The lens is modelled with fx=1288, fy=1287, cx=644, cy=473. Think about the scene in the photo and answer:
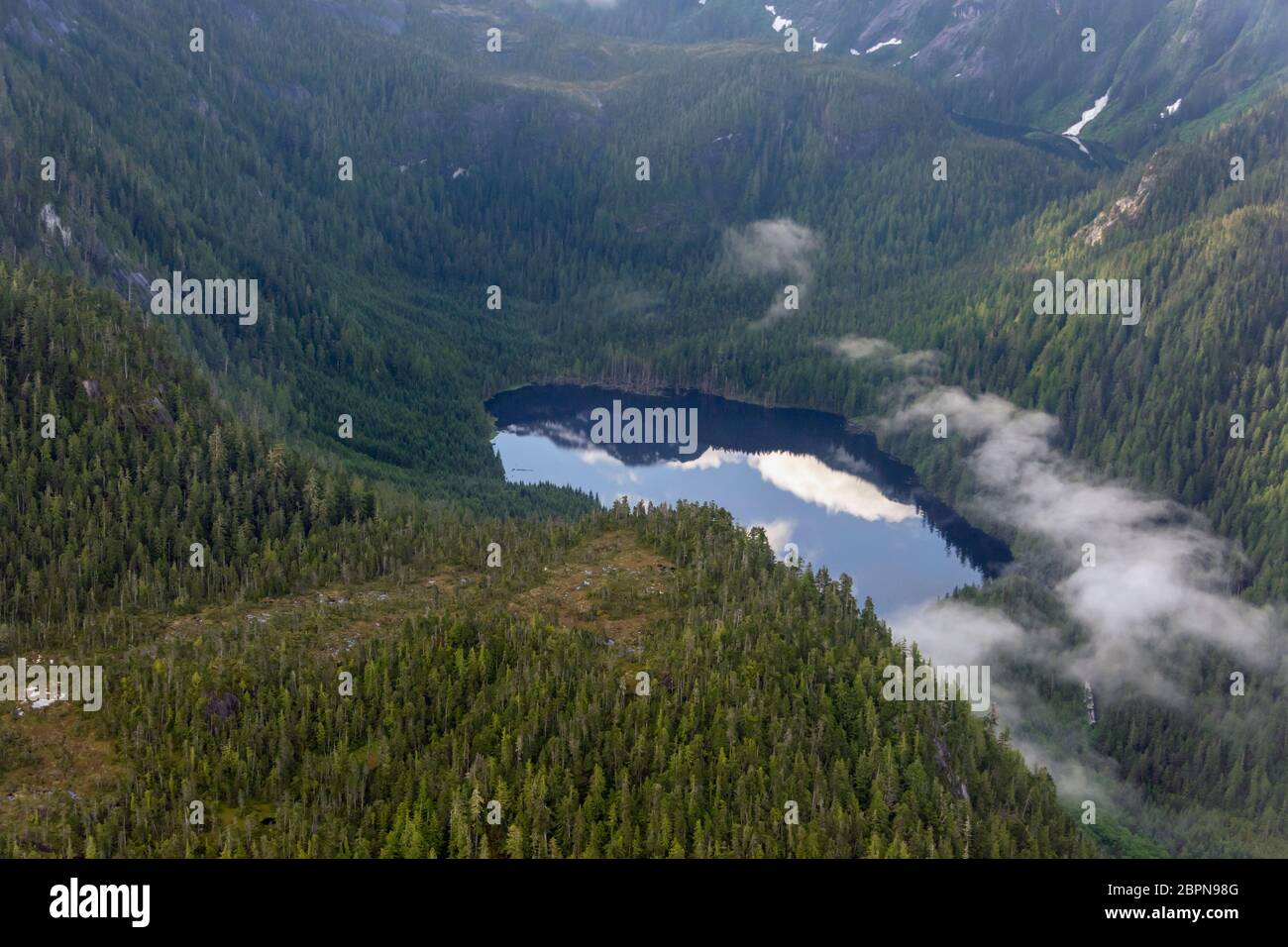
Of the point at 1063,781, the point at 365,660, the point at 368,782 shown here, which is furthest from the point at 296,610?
the point at 1063,781

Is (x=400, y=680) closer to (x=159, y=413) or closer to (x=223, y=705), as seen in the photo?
(x=223, y=705)

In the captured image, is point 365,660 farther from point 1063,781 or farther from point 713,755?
point 1063,781

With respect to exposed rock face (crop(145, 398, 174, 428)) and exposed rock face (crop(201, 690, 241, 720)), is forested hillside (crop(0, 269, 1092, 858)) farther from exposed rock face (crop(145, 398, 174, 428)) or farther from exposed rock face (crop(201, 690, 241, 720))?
exposed rock face (crop(145, 398, 174, 428))

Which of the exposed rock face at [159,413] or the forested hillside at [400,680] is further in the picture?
the exposed rock face at [159,413]

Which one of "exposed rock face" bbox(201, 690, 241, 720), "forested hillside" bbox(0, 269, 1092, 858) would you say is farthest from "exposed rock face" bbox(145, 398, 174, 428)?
"exposed rock face" bbox(201, 690, 241, 720)

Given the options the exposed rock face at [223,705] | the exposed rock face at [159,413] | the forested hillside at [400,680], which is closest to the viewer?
the forested hillside at [400,680]

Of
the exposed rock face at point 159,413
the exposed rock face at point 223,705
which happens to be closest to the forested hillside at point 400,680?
the exposed rock face at point 223,705

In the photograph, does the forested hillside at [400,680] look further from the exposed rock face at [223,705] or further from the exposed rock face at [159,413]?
the exposed rock face at [159,413]

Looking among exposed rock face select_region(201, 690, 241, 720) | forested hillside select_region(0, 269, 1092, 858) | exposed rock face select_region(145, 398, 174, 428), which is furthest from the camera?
exposed rock face select_region(145, 398, 174, 428)

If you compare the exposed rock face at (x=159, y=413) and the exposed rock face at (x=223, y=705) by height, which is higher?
the exposed rock face at (x=159, y=413)

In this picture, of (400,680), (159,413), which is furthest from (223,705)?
(159,413)

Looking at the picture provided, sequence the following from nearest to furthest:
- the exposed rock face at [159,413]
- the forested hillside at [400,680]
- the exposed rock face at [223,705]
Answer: the forested hillside at [400,680], the exposed rock face at [223,705], the exposed rock face at [159,413]
